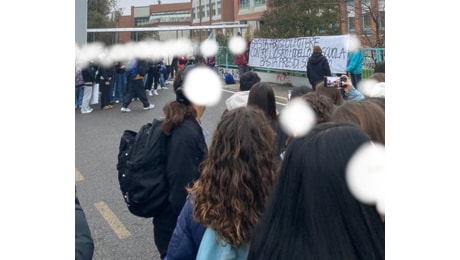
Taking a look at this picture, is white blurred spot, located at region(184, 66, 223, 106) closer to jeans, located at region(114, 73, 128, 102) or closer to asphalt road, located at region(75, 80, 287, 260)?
asphalt road, located at region(75, 80, 287, 260)

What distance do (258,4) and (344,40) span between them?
2268 cm

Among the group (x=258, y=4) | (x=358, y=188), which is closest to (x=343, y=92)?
(x=358, y=188)

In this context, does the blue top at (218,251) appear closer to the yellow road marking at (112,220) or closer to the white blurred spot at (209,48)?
the yellow road marking at (112,220)

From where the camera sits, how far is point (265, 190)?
55.7 inches

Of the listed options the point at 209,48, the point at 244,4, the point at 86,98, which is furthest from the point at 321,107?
the point at 244,4

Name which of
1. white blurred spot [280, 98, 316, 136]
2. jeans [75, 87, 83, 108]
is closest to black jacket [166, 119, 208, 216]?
white blurred spot [280, 98, 316, 136]

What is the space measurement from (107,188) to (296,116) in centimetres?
277

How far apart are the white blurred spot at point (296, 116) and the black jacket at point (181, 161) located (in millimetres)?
448

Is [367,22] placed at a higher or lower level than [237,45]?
higher

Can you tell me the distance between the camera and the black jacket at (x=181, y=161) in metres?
2.03

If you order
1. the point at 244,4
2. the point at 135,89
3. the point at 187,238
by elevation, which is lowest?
the point at 187,238

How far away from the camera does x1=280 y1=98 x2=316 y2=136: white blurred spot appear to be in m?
2.19

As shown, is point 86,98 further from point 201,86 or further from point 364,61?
point 201,86

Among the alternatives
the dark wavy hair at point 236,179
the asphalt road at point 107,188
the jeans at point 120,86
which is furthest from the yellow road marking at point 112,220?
the jeans at point 120,86
